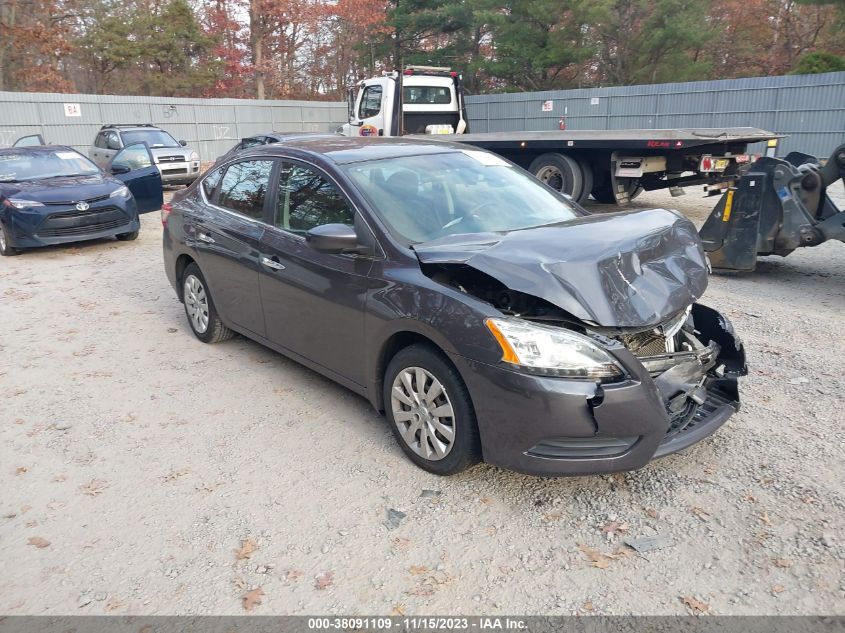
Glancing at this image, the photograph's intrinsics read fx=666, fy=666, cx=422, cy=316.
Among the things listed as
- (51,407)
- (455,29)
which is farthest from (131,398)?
(455,29)

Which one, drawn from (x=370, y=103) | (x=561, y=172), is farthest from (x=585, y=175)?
(x=370, y=103)

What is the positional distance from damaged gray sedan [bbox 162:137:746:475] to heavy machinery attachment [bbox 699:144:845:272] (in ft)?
11.6

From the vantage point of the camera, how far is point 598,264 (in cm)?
336

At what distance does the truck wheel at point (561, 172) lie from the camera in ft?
Result: 37.7

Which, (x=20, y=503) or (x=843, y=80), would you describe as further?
(x=843, y=80)

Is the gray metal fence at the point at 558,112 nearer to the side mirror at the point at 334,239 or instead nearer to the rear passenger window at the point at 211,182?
the rear passenger window at the point at 211,182

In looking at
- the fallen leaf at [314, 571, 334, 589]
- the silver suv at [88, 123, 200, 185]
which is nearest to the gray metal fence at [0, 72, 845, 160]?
the silver suv at [88, 123, 200, 185]

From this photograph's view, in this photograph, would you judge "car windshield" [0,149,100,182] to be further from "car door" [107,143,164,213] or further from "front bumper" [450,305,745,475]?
"front bumper" [450,305,745,475]

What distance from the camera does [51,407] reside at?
15.6 ft

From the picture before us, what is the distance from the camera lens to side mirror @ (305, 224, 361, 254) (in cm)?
378

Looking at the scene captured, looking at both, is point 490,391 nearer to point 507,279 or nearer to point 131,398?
point 507,279

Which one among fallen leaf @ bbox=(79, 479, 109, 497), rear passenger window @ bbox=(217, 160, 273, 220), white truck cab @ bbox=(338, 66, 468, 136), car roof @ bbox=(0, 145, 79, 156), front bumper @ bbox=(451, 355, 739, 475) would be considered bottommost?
fallen leaf @ bbox=(79, 479, 109, 497)

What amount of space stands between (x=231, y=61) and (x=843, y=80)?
99.9 ft

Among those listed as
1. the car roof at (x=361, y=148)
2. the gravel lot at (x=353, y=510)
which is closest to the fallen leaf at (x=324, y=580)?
the gravel lot at (x=353, y=510)
